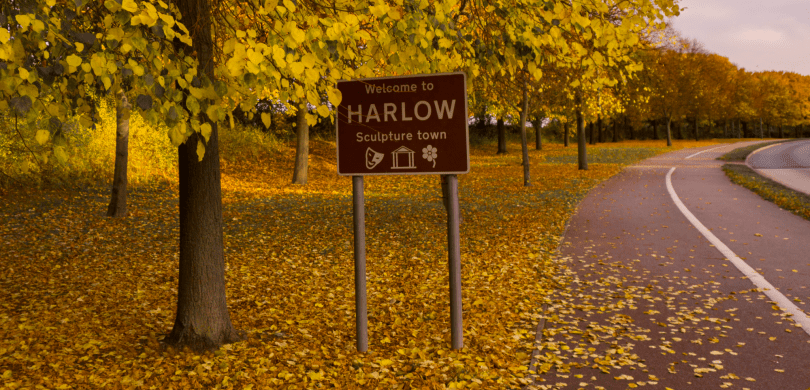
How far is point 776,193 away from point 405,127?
14.9m

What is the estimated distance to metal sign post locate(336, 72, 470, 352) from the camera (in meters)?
4.63

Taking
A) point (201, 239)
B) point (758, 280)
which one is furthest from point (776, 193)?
point (201, 239)

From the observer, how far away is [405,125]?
15.5ft

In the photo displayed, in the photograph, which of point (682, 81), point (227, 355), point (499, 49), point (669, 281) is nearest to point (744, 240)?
point (669, 281)

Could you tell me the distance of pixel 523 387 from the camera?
433 centimetres

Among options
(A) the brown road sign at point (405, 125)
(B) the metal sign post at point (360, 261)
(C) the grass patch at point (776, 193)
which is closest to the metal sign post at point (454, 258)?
(A) the brown road sign at point (405, 125)

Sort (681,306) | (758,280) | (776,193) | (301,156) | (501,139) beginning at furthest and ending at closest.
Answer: (501,139) → (301,156) → (776,193) → (758,280) → (681,306)

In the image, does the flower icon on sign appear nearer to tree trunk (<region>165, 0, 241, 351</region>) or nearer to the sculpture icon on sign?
the sculpture icon on sign

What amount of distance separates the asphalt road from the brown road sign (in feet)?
6.25

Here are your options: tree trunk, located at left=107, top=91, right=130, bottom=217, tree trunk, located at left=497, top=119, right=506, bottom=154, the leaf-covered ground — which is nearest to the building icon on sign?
the leaf-covered ground

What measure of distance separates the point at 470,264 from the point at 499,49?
3877mm

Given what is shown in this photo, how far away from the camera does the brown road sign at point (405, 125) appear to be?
463 cm

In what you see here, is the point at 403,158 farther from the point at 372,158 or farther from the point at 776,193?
the point at 776,193

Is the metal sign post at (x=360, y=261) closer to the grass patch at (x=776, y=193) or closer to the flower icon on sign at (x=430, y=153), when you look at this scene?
the flower icon on sign at (x=430, y=153)
